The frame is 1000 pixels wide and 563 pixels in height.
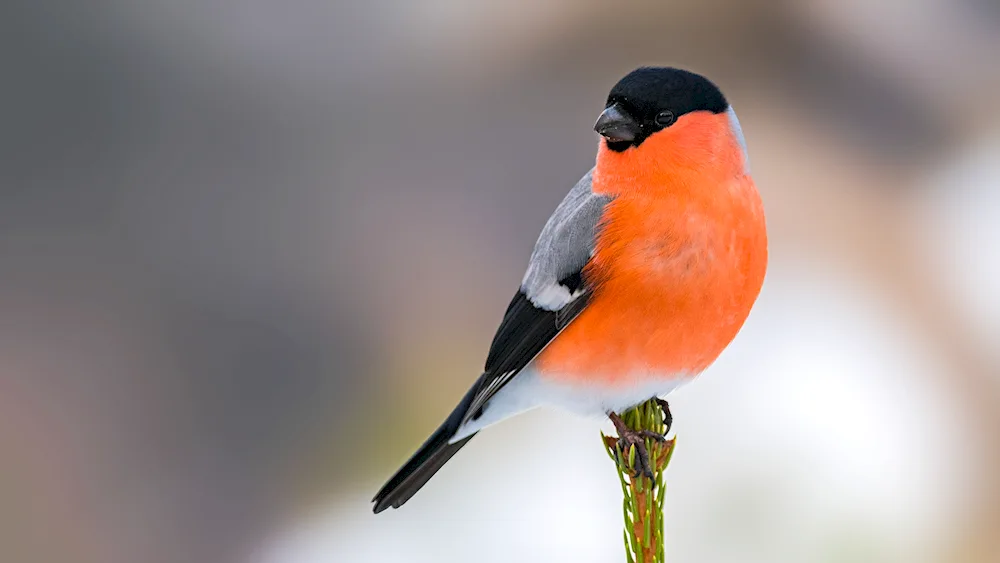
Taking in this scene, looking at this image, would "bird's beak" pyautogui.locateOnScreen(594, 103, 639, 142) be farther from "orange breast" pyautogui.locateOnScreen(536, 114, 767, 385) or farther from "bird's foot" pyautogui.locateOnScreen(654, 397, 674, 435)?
"bird's foot" pyautogui.locateOnScreen(654, 397, 674, 435)

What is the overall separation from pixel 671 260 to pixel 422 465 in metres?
0.41

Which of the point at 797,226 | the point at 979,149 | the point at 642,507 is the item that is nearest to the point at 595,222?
the point at 642,507

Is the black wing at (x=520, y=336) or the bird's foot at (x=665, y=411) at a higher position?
the black wing at (x=520, y=336)

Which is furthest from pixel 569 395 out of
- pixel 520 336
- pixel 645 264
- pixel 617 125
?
pixel 617 125

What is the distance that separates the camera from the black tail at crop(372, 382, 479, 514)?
1.20m

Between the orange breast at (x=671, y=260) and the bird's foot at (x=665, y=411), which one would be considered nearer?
the orange breast at (x=671, y=260)

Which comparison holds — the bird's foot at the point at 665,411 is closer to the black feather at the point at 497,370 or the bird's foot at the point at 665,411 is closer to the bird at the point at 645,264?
the bird at the point at 645,264

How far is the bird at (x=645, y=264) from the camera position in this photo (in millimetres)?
1073

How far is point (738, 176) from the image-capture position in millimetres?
1137

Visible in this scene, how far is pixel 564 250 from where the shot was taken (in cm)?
117

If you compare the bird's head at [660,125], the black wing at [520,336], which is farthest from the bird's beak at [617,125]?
the black wing at [520,336]

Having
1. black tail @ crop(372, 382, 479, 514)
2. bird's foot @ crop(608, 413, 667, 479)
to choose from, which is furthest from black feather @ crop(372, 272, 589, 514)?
bird's foot @ crop(608, 413, 667, 479)

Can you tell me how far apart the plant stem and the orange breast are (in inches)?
3.3

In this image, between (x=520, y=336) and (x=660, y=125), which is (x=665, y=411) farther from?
(x=660, y=125)
